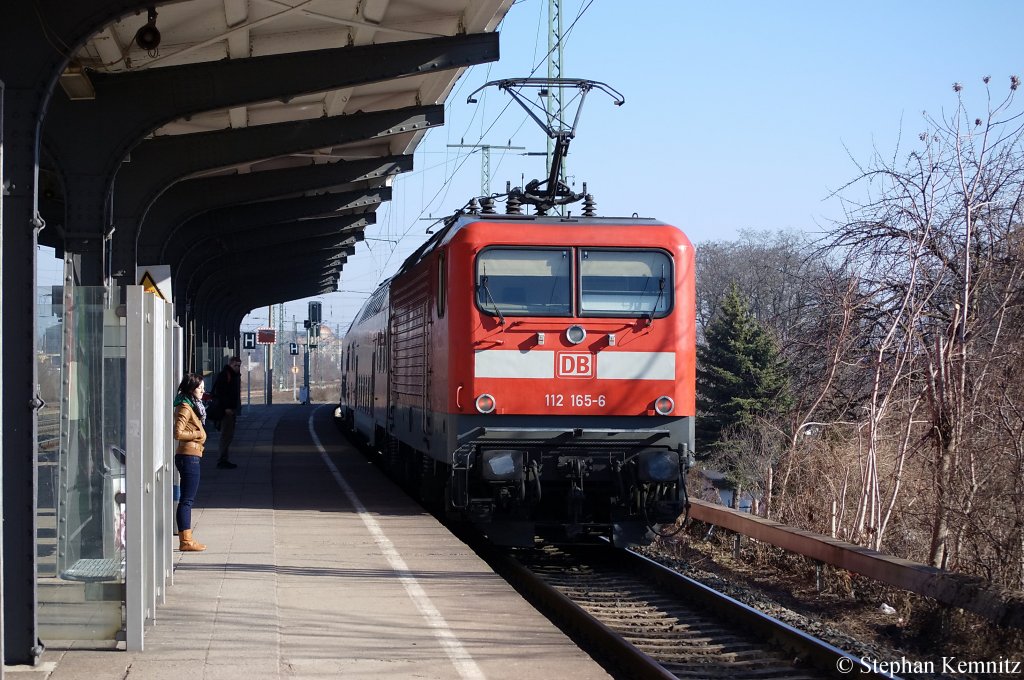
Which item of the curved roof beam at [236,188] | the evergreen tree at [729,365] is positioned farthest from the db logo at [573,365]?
the evergreen tree at [729,365]

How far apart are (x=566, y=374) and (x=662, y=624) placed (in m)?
3.07

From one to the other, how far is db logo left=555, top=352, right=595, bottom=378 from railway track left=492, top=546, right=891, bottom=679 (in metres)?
1.86

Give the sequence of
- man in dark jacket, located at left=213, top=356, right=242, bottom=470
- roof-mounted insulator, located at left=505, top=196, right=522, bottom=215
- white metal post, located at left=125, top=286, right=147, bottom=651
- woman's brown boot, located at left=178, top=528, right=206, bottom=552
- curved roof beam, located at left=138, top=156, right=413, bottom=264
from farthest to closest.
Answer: curved roof beam, located at left=138, top=156, right=413, bottom=264 < man in dark jacket, located at left=213, top=356, right=242, bottom=470 < roof-mounted insulator, located at left=505, top=196, right=522, bottom=215 < woman's brown boot, located at left=178, top=528, right=206, bottom=552 < white metal post, located at left=125, top=286, right=147, bottom=651

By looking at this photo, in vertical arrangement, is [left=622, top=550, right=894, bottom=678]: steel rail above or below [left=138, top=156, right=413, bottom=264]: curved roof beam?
Answer: below

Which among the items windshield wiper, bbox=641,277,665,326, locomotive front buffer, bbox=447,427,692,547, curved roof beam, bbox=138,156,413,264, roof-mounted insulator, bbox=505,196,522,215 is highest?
curved roof beam, bbox=138,156,413,264

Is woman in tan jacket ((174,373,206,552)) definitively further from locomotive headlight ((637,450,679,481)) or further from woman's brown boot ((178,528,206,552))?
Answer: locomotive headlight ((637,450,679,481))

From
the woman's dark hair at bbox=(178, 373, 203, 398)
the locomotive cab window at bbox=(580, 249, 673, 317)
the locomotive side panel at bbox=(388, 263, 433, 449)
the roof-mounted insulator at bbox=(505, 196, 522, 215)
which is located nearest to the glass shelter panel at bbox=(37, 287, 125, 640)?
the woman's dark hair at bbox=(178, 373, 203, 398)

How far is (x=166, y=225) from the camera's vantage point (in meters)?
19.8

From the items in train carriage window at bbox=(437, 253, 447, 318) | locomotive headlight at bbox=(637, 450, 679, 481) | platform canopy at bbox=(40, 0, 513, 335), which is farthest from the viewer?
platform canopy at bbox=(40, 0, 513, 335)

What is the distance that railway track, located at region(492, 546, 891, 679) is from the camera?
759cm

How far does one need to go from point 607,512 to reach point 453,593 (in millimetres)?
3297

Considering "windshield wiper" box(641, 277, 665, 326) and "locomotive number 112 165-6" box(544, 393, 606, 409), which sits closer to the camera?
"locomotive number 112 165-6" box(544, 393, 606, 409)

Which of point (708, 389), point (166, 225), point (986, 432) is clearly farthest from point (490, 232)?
point (708, 389)

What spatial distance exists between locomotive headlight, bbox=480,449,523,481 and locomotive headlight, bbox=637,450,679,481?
3.74 feet
